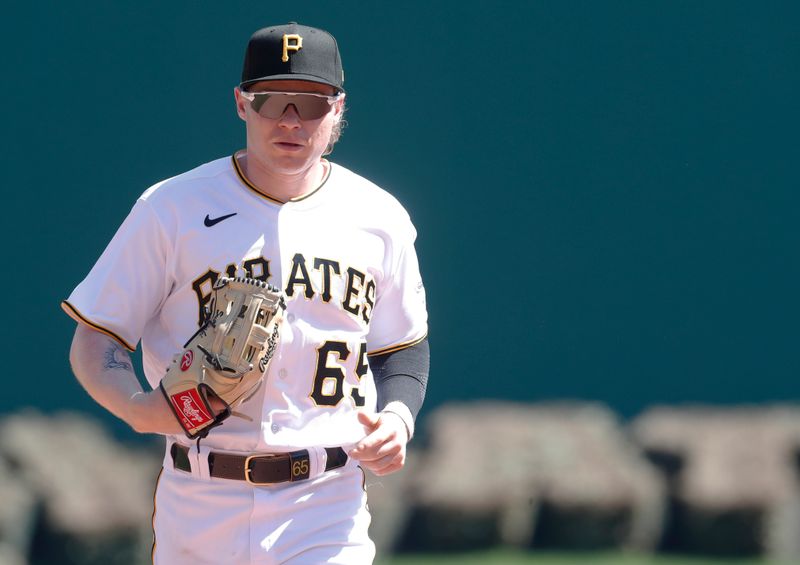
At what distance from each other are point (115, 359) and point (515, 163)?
351cm

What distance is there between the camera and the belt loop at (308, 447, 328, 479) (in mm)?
3092

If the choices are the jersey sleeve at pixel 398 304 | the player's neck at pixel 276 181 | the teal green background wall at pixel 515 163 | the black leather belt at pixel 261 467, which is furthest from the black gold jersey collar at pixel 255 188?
the teal green background wall at pixel 515 163

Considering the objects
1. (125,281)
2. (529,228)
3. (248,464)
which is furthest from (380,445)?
(529,228)

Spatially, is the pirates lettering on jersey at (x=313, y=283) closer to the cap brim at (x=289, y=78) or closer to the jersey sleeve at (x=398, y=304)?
the jersey sleeve at (x=398, y=304)

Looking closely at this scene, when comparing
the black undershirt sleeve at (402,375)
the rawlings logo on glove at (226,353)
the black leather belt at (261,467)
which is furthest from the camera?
the black undershirt sleeve at (402,375)

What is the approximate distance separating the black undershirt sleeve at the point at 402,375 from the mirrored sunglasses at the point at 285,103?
0.62 m

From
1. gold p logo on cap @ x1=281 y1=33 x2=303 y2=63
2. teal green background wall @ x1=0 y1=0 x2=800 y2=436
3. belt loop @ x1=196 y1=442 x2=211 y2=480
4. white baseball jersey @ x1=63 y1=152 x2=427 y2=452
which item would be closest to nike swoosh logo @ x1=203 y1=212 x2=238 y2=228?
white baseball jersey @ x1=63 y1=152 x2=427 y2=452

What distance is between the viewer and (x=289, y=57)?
310 cm

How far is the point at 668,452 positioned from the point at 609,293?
0.78 m

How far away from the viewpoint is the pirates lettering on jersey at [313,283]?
306 centimetres

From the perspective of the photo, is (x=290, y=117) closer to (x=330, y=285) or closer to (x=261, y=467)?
(x=330, y=285)

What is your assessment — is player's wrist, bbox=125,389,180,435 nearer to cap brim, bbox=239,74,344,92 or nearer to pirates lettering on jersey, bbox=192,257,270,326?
pirates lettering on jersey, bbox=192,257,270,326

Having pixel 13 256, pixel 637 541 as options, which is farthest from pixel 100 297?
pixel 637 541

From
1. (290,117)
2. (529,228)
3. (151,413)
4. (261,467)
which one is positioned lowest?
(261,467)
